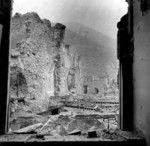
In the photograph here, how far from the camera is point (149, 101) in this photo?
2066 mm

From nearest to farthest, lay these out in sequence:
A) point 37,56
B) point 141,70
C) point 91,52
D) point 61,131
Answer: point 141,70 → point 61,131 → point 37,56 → point 91,52

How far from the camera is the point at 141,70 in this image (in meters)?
2.36

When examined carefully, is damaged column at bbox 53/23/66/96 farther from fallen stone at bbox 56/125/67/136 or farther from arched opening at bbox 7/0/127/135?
fallen stone at bbox 56/125/67/136

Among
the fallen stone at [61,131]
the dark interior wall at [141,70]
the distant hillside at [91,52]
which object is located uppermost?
the distant hillside at [91,52]

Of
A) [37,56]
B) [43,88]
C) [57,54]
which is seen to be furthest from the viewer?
[57,54]

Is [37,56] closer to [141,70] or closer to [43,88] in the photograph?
[43,88]

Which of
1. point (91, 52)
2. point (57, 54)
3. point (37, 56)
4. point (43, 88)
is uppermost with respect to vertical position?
point (91, 52)

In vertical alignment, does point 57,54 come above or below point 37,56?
above

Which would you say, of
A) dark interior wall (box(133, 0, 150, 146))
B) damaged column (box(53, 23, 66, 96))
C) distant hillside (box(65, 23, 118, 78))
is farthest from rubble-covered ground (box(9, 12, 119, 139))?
distant hillside (box(65, 23, 118, 78))

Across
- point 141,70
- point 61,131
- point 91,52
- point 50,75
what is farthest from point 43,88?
point 91,52

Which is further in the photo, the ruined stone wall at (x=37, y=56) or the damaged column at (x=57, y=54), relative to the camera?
the damaged column at (x=57, y=54)

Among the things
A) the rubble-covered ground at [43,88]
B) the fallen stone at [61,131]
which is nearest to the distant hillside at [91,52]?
the rubble-covered ground at [43,88]

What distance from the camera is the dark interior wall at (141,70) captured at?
2.15 meters

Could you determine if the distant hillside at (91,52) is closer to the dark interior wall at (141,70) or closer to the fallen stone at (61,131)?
the fallen stone at (61,131)
